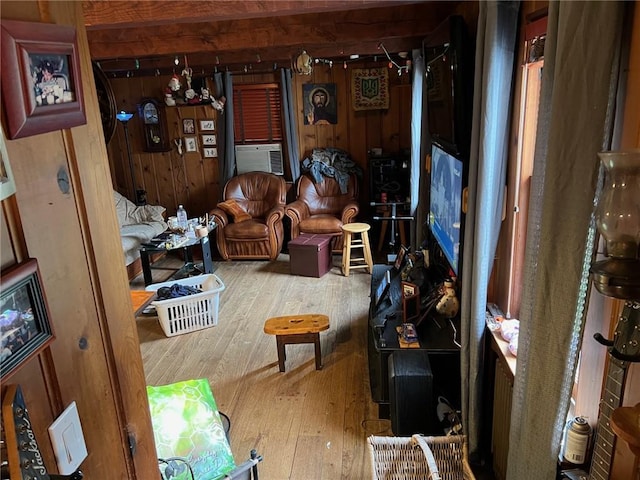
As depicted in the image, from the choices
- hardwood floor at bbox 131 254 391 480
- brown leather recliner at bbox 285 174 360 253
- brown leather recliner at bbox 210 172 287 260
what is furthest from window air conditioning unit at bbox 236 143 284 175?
hardwood floor at bbox 131 254 391 480

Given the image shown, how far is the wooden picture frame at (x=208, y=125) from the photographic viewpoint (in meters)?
6.12

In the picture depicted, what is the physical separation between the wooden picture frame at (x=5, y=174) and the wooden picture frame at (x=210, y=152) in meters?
5.67

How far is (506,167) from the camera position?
2178 millimetres

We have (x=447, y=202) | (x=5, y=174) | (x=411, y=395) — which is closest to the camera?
(x=5, y=174)

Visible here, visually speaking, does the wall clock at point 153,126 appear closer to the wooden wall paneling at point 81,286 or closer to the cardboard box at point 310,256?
the cardboard box at point 310,256

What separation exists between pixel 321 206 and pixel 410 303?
3212 mm

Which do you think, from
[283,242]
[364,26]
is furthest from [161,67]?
[364,26]

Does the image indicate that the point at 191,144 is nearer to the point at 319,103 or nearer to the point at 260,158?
the point at 260,158

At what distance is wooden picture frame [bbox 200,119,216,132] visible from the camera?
6.12m

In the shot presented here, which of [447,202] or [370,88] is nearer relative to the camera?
[447,202]

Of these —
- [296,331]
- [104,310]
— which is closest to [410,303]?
[296,331]

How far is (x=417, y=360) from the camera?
2479 mm

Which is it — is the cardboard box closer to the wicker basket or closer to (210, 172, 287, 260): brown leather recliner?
(210, 172, 287, 260): brown leather recliner

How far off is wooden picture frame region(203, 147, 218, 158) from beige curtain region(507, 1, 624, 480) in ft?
17.2
